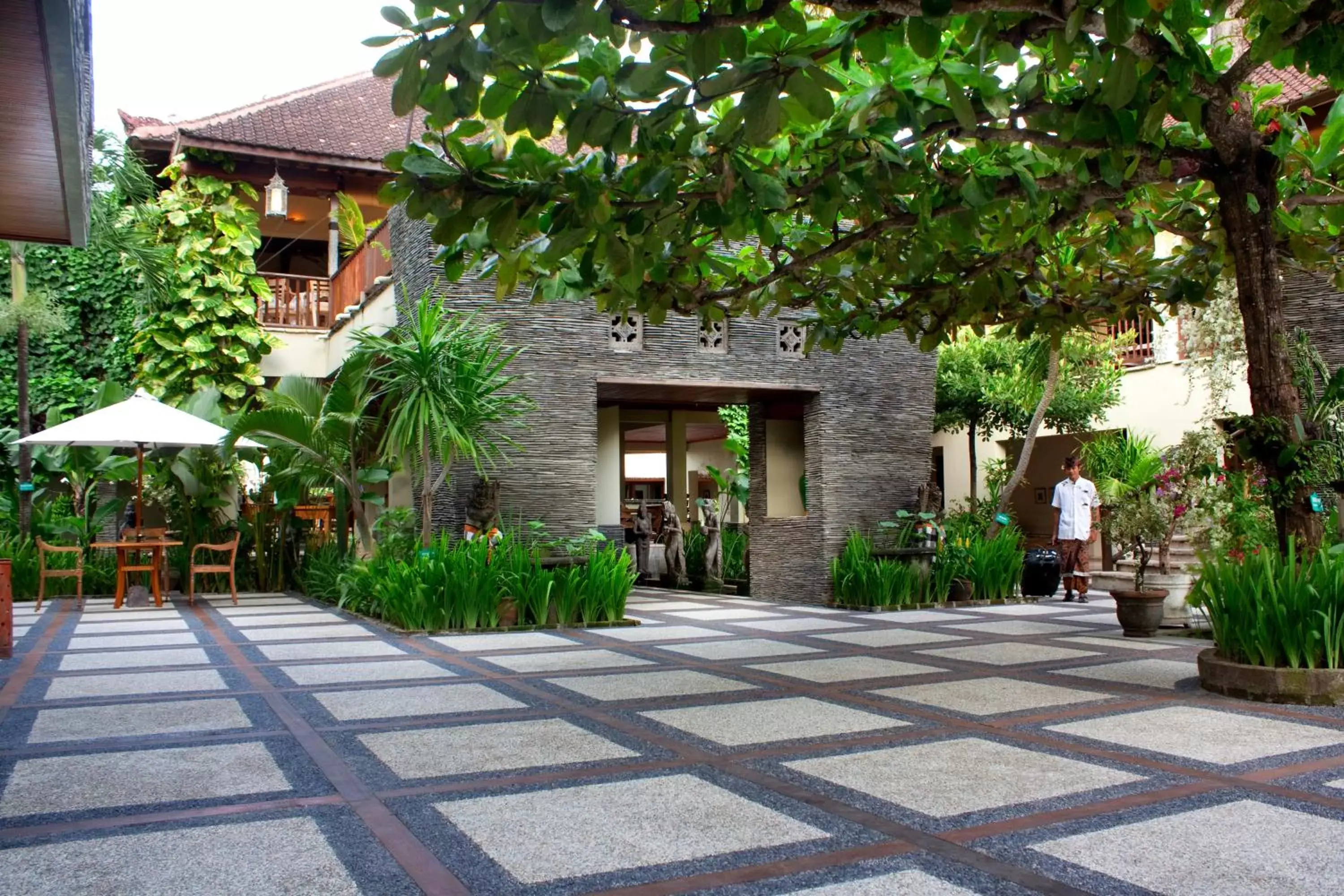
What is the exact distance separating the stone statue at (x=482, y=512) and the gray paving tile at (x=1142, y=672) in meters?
5.01

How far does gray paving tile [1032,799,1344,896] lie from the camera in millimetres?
2709

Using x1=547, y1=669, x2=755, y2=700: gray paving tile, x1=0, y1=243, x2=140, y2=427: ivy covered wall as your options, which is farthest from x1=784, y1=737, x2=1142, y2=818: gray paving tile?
x1=0, y1=243, x2=140, y2=427: ivy covered wall

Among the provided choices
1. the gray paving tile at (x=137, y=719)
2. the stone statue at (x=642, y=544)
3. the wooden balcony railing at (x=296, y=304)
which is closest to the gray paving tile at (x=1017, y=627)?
the gray paving tile at (x=137, y=719)

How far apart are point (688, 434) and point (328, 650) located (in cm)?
1209

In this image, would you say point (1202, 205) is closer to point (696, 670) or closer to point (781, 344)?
point (696, 670)

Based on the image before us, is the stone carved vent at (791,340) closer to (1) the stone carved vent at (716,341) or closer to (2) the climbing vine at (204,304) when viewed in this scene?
(1) the stone carved vent at (716,341)

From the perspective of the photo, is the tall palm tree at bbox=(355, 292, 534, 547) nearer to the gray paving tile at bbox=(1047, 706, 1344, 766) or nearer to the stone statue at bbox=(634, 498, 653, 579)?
the stone statue at bbox=(634, 498, 653, 579)

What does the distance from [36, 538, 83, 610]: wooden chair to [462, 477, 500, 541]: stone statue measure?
14.8 feet

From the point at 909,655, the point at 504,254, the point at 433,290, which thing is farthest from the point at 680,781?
the point at 433,290

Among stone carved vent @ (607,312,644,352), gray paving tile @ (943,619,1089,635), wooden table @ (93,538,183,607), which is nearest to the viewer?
gray paving tile @ (943,619,1089,635)

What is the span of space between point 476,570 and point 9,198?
4231 millimetres

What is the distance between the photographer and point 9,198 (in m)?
5.90

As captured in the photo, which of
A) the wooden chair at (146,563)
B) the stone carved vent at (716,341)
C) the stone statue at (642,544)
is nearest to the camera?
the stone carved vent at (716,341)

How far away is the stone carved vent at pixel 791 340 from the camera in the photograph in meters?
11.4
